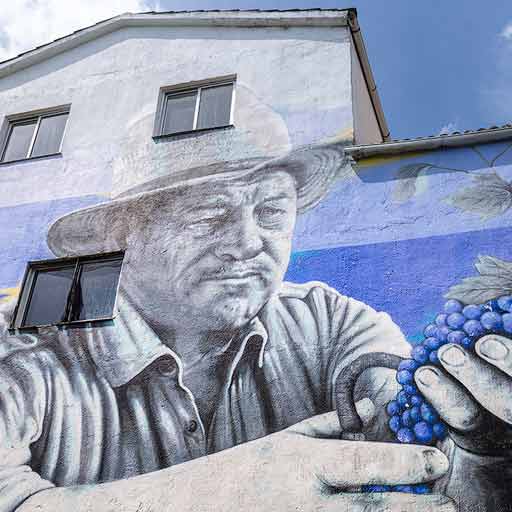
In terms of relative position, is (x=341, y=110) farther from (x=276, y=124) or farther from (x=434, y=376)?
(x=434, y=376)

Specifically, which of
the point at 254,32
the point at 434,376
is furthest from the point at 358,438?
the point at 254,32

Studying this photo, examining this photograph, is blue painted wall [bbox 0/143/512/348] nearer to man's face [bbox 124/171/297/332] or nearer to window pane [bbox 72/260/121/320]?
man's face [bbox 124/171/297/332]

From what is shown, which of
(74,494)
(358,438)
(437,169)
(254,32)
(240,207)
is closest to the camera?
(358,438)

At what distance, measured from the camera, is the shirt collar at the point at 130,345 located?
9086 millimetres

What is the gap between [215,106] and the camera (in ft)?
39.4

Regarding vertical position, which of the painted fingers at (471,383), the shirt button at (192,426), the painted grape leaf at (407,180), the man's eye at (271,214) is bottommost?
the shirt button at (192,426)

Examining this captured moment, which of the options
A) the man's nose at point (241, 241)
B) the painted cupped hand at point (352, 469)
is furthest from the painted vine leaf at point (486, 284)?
the man's nose at point (241, 241)

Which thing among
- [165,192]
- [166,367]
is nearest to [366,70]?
[165,192]

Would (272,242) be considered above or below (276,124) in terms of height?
below

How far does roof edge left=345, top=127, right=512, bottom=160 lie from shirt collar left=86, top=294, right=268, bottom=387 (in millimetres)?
2791

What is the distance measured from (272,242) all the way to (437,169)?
2355mm

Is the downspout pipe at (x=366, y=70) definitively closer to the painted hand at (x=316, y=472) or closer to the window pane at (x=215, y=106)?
the window pane at (x=215, y=106)

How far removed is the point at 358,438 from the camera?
7.91 metres

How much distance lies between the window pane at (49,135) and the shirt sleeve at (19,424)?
3716 mm
